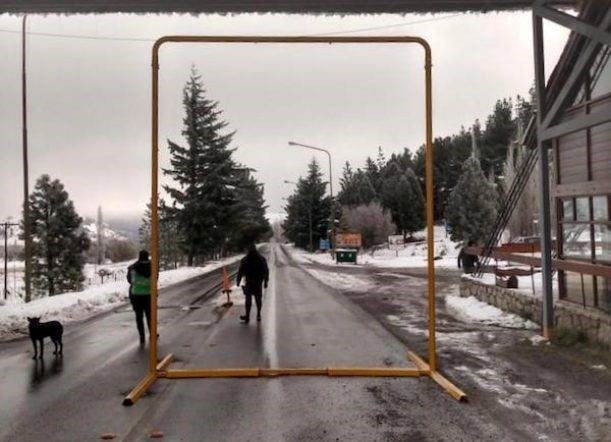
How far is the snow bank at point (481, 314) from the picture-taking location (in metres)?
12.0

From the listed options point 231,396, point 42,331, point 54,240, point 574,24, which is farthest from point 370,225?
point 231,396

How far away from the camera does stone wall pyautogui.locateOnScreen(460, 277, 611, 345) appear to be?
30.0 ft

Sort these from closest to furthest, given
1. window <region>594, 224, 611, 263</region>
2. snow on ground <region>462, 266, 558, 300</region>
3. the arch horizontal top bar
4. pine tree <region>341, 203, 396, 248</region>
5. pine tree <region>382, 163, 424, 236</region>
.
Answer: the arch horizontal top bar, window <region>594, 224, 611, 263</region>, snow on ground <region>462, 266, 558, 300</region>, pine tree <region>341, 203, 396, 248</region>, pine tree <region>382, 163, 424, 236</region>

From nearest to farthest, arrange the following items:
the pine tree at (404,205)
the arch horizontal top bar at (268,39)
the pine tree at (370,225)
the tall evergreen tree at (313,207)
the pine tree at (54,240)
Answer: the arch horizontal top bar at (268,39)
the pine tree at (54,240)
the pine tree at (370,225)
the pine tree at (404,205)
the tall evergreen tree at (313,207)

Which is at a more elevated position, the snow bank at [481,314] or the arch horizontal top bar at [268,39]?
the arch horizontal top bar at [268,39]

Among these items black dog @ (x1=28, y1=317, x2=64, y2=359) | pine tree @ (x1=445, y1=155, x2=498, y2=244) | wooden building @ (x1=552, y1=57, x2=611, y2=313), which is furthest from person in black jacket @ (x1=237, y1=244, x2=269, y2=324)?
pine tree @ (x1=445, y1=155, x2=498, y2=244)

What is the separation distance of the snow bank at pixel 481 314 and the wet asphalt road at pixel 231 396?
2.28 metres

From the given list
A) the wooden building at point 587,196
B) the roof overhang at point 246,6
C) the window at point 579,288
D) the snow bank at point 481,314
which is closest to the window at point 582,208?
the wooden building at point 587,196

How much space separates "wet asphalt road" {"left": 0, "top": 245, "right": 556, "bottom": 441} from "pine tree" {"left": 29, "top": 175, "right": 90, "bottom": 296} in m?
28.4

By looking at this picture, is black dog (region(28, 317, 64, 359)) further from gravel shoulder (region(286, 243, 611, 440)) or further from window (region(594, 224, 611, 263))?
window (region(594, 224, 611, 263))

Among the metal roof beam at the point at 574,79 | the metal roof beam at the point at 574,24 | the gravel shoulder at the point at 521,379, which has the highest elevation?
the metal roof beam at the point at 574,24

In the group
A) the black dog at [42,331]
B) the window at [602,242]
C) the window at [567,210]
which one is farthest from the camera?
the window at [567,210]

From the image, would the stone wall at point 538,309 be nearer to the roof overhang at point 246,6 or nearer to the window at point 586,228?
the window at point 586,228

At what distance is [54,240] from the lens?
39062mm
